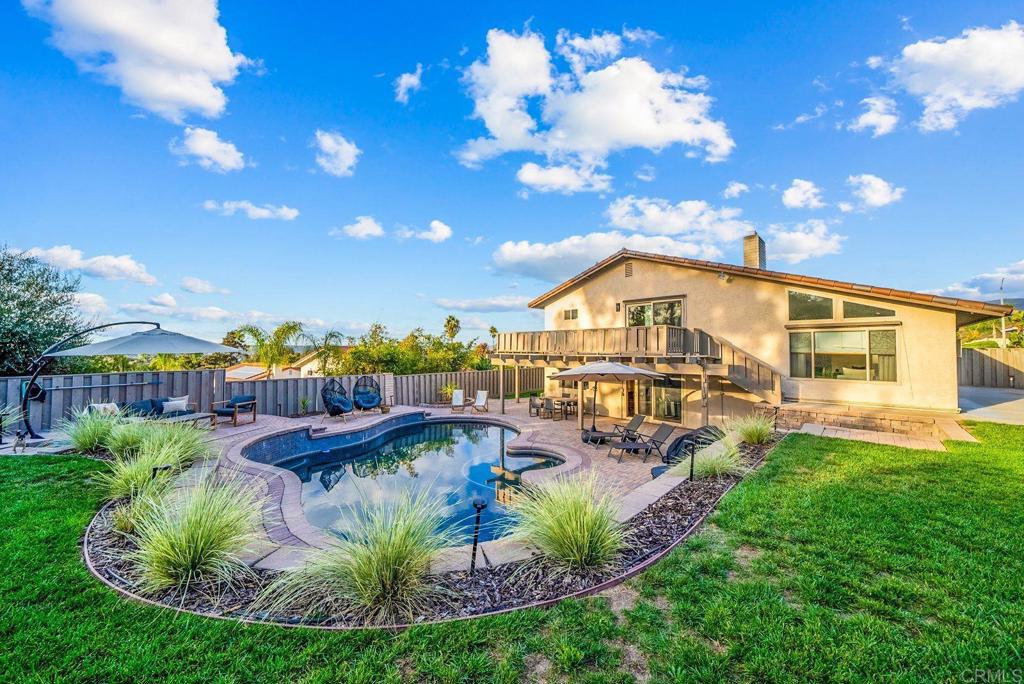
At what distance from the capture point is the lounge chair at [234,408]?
1093cm

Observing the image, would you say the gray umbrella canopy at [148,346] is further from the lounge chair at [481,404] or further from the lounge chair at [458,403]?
the lounge chair at [481,404]

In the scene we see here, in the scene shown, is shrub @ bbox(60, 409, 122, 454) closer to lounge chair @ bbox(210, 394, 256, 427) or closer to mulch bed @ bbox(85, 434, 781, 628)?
lounge chair @ bbox(210, 394, 256, 427)

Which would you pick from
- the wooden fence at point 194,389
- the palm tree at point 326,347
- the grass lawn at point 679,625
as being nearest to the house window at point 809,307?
the grass lawn at point 679,625

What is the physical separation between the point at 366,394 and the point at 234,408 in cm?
413

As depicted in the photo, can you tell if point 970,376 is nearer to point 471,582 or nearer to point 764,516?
point 764,516

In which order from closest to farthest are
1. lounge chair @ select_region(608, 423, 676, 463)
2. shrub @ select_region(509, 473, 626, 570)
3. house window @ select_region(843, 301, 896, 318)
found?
shrub @ select_region(509, 473, 626, 570) → lounge chair @ select_region(608, 423, 676, 463) → house window @ select_region(843, 301, 896, 318)

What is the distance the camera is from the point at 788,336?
1209cm

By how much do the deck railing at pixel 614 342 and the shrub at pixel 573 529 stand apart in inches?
318

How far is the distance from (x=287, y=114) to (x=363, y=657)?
14.9 m

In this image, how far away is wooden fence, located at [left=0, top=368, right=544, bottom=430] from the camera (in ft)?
32.1

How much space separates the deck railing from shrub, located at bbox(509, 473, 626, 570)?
318 inches

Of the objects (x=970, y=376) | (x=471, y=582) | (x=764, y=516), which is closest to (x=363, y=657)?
(x=471, y=582)

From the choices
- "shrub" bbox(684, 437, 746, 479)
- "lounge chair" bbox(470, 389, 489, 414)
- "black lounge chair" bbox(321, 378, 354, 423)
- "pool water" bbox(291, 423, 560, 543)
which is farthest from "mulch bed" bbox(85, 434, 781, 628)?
"lounge chair" bbox(470, 389, 489, 414)

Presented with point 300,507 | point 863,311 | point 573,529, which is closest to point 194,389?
point 300,507
